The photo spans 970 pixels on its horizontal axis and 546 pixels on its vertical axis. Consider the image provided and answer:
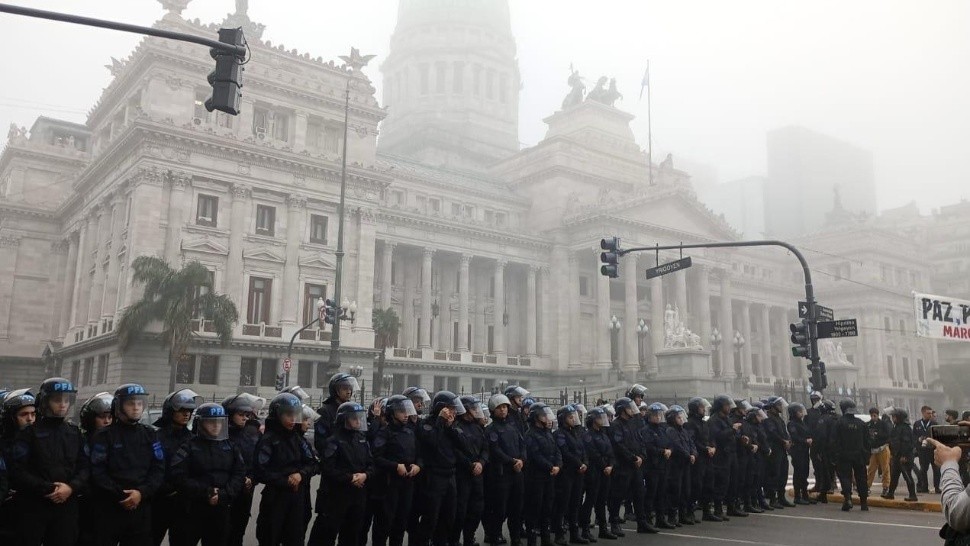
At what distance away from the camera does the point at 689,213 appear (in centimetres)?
6475

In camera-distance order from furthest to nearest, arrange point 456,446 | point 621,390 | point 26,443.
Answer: point 621,390, point 456,446, point 26,443

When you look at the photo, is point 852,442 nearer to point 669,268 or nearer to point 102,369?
point 669,268

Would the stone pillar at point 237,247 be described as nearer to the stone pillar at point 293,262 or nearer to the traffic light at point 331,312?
the stone pillar at point 293,262

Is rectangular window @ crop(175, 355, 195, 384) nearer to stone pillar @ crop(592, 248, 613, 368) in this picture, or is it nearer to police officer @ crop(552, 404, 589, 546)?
stone pillar @ crop(592, 248, 613, 368)

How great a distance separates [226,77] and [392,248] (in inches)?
1666

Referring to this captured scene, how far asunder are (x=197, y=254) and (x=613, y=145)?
40.8 meters

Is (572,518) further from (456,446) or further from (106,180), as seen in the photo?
(106,180)

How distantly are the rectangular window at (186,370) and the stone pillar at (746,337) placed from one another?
4885 centimetres

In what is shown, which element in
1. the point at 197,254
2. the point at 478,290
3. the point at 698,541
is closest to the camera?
the point at 698,541

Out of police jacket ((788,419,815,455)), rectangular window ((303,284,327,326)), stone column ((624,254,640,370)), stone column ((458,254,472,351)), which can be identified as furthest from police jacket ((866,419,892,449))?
stone column ((458,254,472,351))

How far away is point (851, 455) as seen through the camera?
51.4 ft

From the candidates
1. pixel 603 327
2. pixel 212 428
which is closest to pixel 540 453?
pixel 212 428

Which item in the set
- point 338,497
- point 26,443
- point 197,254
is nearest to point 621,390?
point 197,254

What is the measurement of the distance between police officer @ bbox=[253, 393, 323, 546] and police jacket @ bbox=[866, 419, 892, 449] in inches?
514
